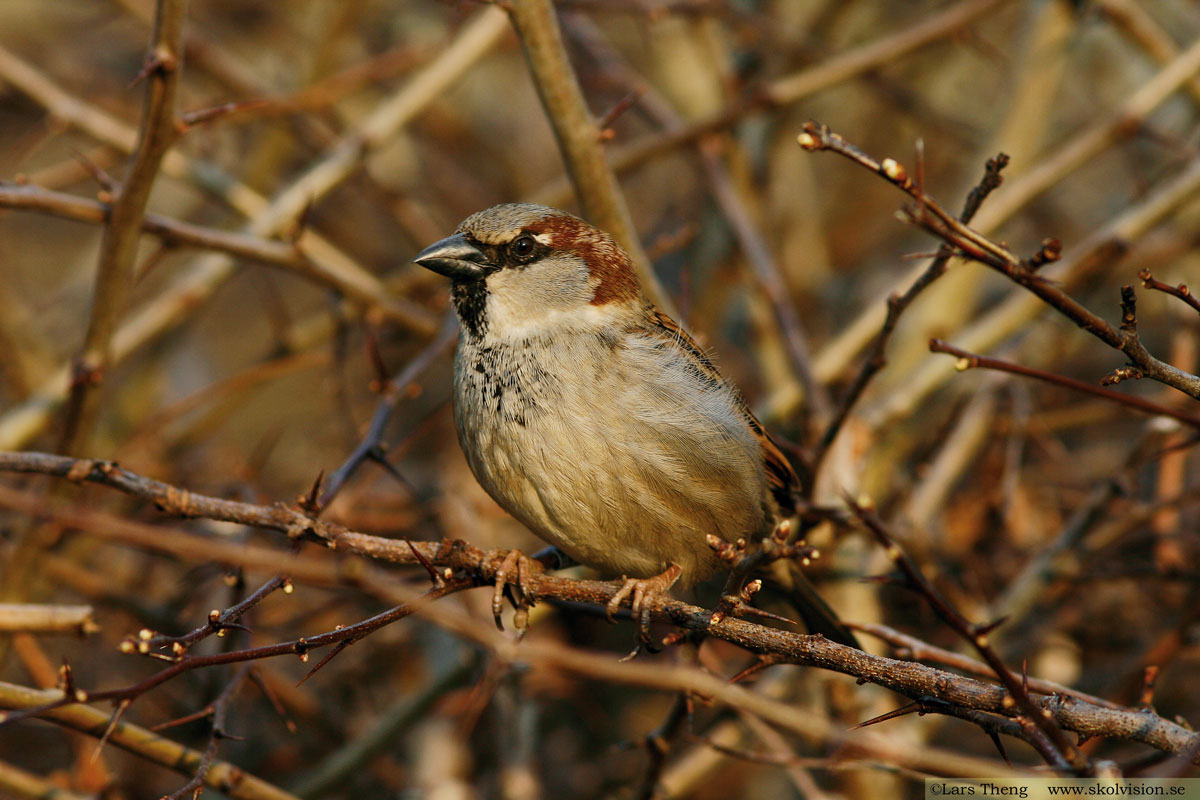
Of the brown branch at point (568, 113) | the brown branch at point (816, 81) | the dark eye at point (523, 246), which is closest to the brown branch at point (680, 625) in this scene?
→ the dark eye at point (523, 246)

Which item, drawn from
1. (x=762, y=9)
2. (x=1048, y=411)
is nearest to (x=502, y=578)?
(x=1048, y=411)

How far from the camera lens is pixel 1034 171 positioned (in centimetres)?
399

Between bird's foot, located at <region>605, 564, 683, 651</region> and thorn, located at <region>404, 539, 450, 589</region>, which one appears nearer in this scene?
thorn, located at <region>404, 539, 450, 589</region>

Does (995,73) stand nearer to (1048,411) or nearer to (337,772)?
(1048,411)

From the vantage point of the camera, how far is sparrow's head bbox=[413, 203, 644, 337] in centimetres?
301

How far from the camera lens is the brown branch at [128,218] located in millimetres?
2426

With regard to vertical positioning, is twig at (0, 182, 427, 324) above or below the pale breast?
above

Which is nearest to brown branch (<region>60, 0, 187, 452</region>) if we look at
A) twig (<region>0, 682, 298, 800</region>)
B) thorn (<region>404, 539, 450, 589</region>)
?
twig (<region>0, 682, 298, 800</region>)

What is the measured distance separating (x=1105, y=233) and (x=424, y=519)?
2642 mm

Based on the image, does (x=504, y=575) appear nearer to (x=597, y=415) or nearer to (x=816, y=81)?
(x=597, y=415)

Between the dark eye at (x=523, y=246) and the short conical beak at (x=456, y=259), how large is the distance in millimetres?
96

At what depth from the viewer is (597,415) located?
2.71 metres

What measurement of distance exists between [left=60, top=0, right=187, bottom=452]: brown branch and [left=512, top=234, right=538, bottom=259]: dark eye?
38.4 inches

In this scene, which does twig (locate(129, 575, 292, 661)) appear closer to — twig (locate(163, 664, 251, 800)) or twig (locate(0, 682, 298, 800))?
twig (locate(163, 664, 251, 800))
